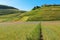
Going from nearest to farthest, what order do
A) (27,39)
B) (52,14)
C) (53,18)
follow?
1. (27,39)
2. (53,18)
3. (52,14)

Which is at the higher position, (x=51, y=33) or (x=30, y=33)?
(x=30, y=33)

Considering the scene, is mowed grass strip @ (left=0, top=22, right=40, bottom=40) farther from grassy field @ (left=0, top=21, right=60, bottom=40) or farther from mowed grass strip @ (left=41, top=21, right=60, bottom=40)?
mowed grass strip @ (left=41, top=21, right=60, bottom=40)

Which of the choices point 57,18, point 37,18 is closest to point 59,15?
point 57,18

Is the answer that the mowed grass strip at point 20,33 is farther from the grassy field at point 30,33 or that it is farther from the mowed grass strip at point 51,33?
the mowed grass strip at point 51,33

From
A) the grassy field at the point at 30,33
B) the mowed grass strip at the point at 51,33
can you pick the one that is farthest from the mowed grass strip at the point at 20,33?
the mowed grass strip at the point at 51,33

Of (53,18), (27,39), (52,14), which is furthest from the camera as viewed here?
(52,14)

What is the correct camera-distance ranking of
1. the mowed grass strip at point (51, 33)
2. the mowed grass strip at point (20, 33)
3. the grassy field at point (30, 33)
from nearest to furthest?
the mowed grass strip at point (20, 33) → the grassy field at point (30, 33) → the mowed grass strip at point (51, 33)

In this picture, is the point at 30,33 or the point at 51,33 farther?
the point at 51,33

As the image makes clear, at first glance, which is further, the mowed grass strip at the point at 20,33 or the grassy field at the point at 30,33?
the grassy field at the point at 30,33

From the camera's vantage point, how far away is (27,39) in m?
11.9

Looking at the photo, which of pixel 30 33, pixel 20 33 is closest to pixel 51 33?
pixel 30 33

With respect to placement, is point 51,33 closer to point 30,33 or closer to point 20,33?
point 30,33

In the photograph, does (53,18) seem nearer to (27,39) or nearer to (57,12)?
(57,12)

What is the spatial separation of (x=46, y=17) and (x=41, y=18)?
7.55 ft
